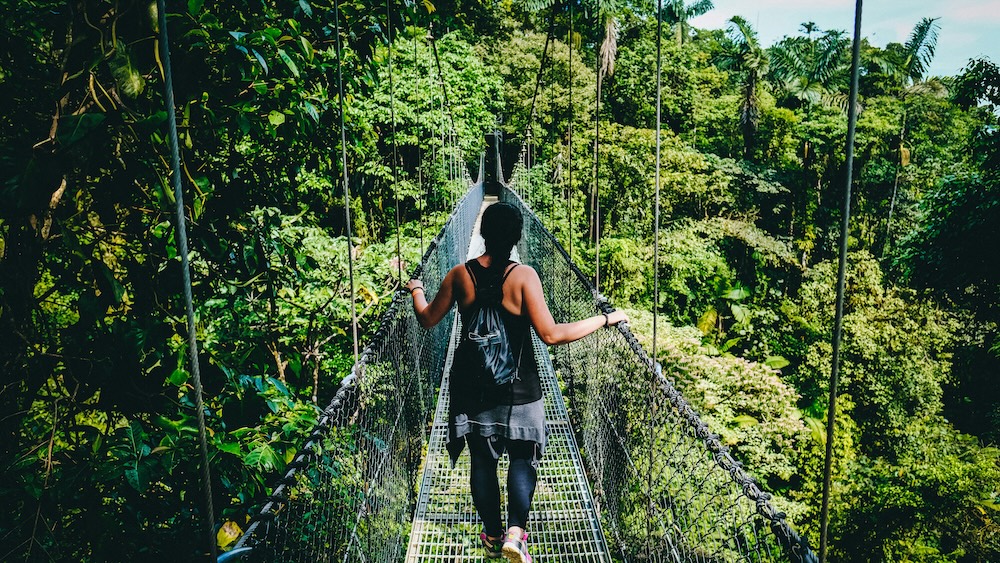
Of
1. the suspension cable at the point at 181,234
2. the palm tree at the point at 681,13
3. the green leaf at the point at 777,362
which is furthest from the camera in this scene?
the palm tree at the point at 681,13

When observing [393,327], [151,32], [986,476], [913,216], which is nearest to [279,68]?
[151,32]

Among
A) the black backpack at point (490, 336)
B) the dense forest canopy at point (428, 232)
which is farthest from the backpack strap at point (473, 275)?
the dense forest canopy at point (428, 232)

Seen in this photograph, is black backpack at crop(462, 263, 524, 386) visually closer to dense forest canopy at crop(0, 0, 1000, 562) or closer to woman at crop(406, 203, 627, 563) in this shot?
woman at crop(406, 203, 627, 563)

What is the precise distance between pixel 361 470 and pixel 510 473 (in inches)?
15.1

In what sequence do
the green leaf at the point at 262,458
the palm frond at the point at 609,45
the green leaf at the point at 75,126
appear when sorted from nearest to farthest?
1. the green leaf at the point at 75,126
2. the green leaf at the point at 262,458
3. the palm frond at the point at 609,45

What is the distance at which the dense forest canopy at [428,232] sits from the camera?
1.15 metres

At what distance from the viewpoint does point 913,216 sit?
15734mm

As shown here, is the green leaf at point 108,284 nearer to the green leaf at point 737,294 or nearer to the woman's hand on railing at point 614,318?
the woman's hand on railing at point 614,318

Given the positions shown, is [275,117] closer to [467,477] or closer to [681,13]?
[467,477]

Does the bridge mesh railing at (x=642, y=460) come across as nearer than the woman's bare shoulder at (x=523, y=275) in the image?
Yes

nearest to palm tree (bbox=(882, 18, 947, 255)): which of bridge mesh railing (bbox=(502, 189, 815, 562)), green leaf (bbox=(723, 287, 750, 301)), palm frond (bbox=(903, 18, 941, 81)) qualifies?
palm frond (bbox=(903, 18, 941, 81))

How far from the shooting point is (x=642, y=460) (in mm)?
1896

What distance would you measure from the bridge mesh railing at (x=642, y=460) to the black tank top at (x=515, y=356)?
14.0 inches

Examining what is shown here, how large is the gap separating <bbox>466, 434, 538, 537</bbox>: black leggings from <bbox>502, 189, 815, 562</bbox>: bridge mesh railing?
0.36 meters
